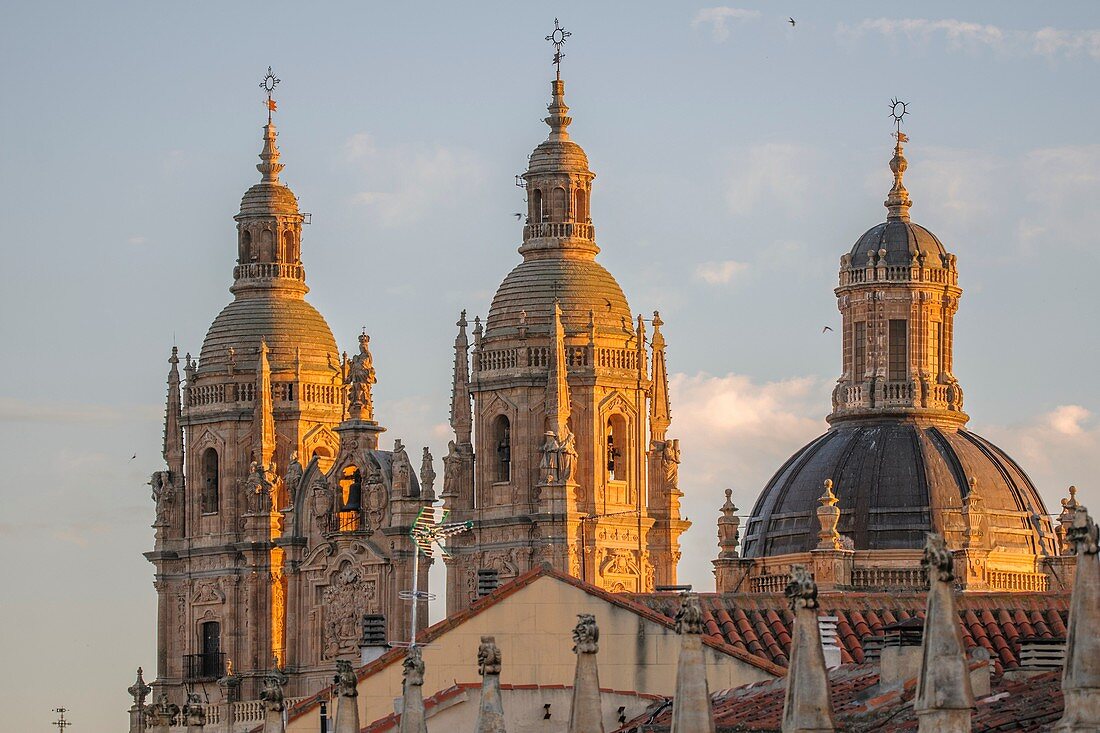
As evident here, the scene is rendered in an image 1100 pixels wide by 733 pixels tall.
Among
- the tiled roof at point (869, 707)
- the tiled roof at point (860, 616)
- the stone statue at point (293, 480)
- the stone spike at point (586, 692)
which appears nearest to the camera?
the tiled roof at point (869, 707)

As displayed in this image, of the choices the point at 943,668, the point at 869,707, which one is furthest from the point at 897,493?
the point at 943,668

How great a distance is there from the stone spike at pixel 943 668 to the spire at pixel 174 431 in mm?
87287

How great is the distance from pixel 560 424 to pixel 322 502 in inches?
431

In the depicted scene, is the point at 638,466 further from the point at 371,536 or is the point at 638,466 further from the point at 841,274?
the point at 841,274

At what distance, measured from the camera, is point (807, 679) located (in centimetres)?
3366

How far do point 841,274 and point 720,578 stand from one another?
8.90 m

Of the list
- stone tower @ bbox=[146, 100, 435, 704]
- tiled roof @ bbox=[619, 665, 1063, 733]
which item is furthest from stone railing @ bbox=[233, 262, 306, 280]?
tiled roof @ bbox=[619, 665, 1063, 733]

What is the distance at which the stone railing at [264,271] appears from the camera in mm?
119000

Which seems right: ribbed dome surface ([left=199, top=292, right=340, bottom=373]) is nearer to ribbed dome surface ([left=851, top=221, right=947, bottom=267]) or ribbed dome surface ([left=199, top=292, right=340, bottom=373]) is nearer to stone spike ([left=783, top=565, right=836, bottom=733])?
ribbed dome surface ([left=851, top=221, right=947, bottom=267])

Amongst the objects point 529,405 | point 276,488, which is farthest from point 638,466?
point 276,488

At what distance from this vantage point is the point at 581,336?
338ft

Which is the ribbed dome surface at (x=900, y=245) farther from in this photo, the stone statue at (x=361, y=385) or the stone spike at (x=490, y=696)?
the stone spike at (x=490, y=696)

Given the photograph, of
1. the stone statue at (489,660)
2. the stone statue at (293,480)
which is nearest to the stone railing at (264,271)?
the stone statue at (293,480)

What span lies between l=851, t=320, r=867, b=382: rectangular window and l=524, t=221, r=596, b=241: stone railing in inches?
747
